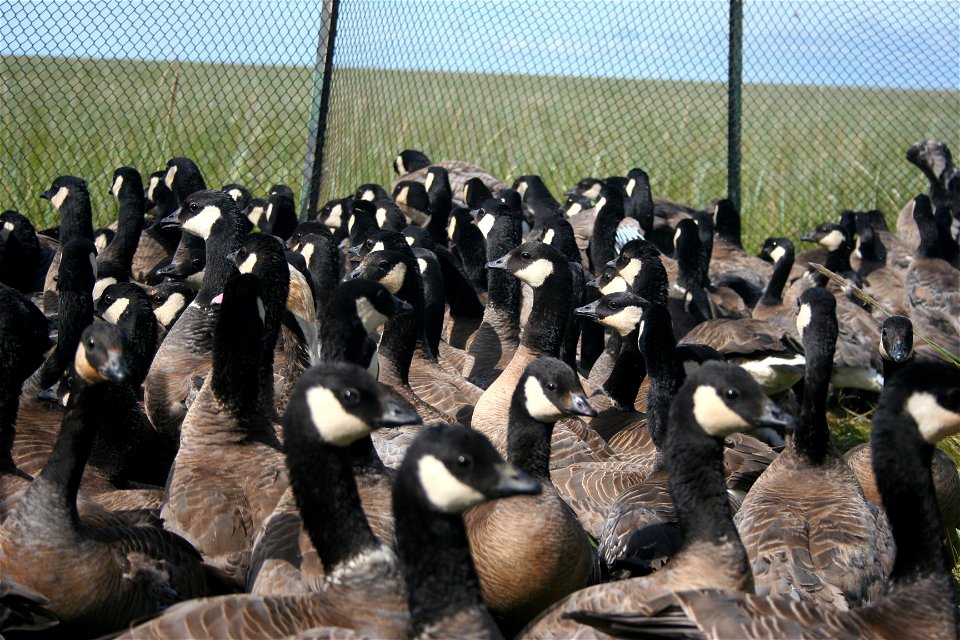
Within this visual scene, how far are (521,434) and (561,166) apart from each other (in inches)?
456

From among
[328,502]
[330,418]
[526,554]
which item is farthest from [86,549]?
[526,554]

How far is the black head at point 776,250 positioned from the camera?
1212 centimetres

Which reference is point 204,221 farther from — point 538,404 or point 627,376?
point 538,404

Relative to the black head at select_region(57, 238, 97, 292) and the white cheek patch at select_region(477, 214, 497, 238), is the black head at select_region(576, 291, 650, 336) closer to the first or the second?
the white cheek patch at select_region(477, 214, 497, 238)

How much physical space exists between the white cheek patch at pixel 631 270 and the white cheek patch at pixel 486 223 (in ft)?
5.41

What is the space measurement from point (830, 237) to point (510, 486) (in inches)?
418

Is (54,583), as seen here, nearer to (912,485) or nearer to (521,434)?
(521,434)

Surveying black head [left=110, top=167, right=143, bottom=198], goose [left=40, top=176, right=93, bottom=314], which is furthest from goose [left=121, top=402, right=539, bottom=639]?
black head [left=110, top=167, right=143, bottom=198]

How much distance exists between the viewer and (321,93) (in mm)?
10766

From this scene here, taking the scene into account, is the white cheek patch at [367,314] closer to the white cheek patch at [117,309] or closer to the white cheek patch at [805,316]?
the white cheek patch at [117,309]

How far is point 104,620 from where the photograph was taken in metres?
4.42

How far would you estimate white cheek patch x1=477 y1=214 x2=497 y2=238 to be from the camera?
→ 10773mm

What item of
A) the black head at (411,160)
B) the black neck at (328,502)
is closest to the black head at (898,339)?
the black neck at (328,502)

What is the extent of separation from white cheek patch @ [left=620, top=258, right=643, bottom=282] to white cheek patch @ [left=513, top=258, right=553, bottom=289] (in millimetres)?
1639
